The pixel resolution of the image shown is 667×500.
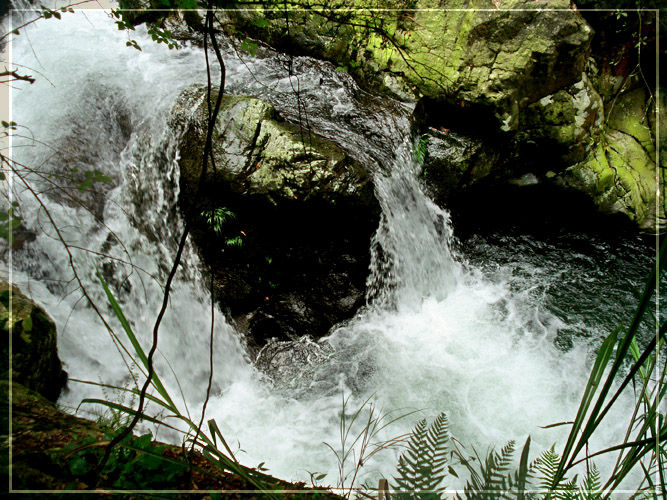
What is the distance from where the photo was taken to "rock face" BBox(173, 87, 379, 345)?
12.5 ft

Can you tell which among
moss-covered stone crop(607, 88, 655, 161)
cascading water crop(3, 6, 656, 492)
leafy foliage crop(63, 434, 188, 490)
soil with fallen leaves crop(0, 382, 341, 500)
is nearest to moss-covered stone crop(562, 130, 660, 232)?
moss-covered stone crop(607, 88, 655, 161)

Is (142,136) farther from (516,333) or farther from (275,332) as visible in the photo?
(516,333)

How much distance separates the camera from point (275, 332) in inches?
168

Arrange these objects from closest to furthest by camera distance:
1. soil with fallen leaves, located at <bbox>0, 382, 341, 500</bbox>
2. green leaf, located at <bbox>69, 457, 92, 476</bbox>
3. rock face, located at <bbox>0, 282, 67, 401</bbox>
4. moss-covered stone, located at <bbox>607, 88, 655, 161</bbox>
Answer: soil with fallen leaves, located at <bbox>0, 382, 341, 500</bbox>
green leaf, located at <bbox>69, 457, 92, 476</bbox>
rock face, located at <bbox>0, 282, 67, 401</bbox>
moss-covered stone, located at <bbox>607, 88, 655, 161</bbox>

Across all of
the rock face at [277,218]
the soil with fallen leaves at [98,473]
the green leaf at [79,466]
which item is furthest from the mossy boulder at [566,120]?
the green leaf at [79,466]

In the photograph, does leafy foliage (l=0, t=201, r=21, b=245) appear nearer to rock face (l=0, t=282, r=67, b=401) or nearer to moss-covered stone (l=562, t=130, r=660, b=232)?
rock face (l=0, t=282, r=67, b=401)

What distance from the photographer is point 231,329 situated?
164 inches

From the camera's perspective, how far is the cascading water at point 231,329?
3408 millimetres

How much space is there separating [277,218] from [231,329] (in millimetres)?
1368

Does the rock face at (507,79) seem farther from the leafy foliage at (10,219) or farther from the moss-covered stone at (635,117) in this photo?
the leafy foliage at (10,219)

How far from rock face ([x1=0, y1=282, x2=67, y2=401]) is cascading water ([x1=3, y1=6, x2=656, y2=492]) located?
10.0 inches

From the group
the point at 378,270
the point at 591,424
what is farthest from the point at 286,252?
the point at 591,424

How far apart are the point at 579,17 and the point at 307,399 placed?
564 cm

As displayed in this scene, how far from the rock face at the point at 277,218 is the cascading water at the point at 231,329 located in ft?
0.84
